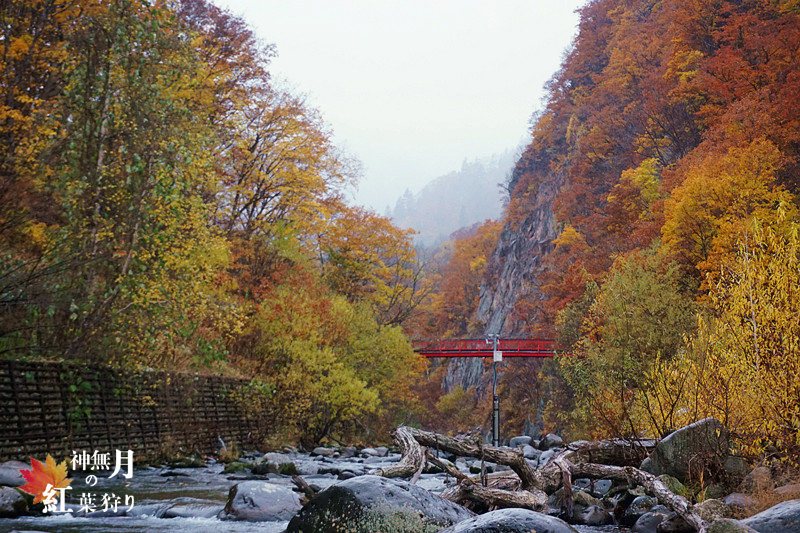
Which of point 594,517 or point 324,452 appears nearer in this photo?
point 594,517

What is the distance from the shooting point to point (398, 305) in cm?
3822

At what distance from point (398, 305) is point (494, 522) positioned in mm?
31876

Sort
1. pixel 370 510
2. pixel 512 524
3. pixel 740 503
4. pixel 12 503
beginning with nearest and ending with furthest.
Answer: pixel 512 524 < pixel 370 510 < pixel 12 503 < pixel 740 503

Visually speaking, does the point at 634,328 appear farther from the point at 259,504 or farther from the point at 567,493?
the point at 259,504

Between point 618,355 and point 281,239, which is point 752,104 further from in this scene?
point 281,239

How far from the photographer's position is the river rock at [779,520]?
7.58 metres

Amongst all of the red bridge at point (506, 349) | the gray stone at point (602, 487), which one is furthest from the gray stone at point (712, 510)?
the red bridge at point (506, 349)

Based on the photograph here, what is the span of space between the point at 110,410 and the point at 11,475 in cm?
533

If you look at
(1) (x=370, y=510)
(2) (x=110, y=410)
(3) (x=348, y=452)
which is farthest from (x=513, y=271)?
(1) (x=370, y=510)

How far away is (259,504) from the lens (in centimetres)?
1064

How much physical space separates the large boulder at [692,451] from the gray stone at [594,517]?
113cm

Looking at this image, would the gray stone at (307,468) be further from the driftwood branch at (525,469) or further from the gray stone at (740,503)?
the gray stone at (740,503)

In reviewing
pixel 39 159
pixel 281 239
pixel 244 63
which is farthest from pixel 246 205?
pixel 39 159

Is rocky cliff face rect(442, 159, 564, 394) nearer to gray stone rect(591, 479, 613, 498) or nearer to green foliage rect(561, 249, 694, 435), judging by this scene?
green foliage rect(561, 249, 694, 435)
